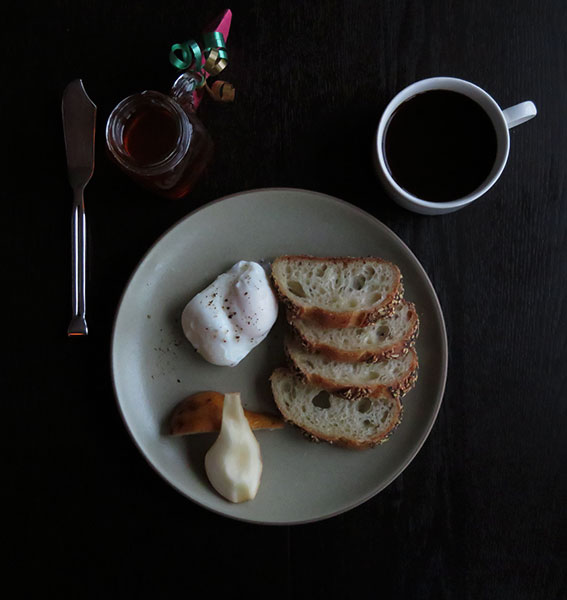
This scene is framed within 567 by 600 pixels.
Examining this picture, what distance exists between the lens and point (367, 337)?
1116mm

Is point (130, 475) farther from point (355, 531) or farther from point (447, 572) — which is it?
point (447, 572)

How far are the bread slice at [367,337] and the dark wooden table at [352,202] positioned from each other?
0.14m

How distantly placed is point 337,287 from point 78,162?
0.59m

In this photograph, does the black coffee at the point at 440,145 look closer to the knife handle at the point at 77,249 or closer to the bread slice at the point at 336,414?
the bread slice at the point at 336,414

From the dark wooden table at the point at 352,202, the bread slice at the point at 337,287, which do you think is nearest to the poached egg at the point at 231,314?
the bread slice at the point at 337,287

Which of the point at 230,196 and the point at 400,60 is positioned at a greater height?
the point at 400,60

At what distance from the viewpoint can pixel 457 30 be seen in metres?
1.20

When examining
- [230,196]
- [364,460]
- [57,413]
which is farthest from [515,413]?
[57,413]

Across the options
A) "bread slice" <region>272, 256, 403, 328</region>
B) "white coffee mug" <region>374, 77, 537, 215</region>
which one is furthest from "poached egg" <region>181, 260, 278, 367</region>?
"white coffee mug" <region>374, 77, 537, 215</region>

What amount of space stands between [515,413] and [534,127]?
2.01 ft

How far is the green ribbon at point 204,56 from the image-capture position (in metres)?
1.10

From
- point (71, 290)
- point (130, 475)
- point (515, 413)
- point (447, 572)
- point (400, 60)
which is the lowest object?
point (447, 572)

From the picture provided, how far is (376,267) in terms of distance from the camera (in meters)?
1.11

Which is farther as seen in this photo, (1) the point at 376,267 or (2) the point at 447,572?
(2) the point at 447,572
